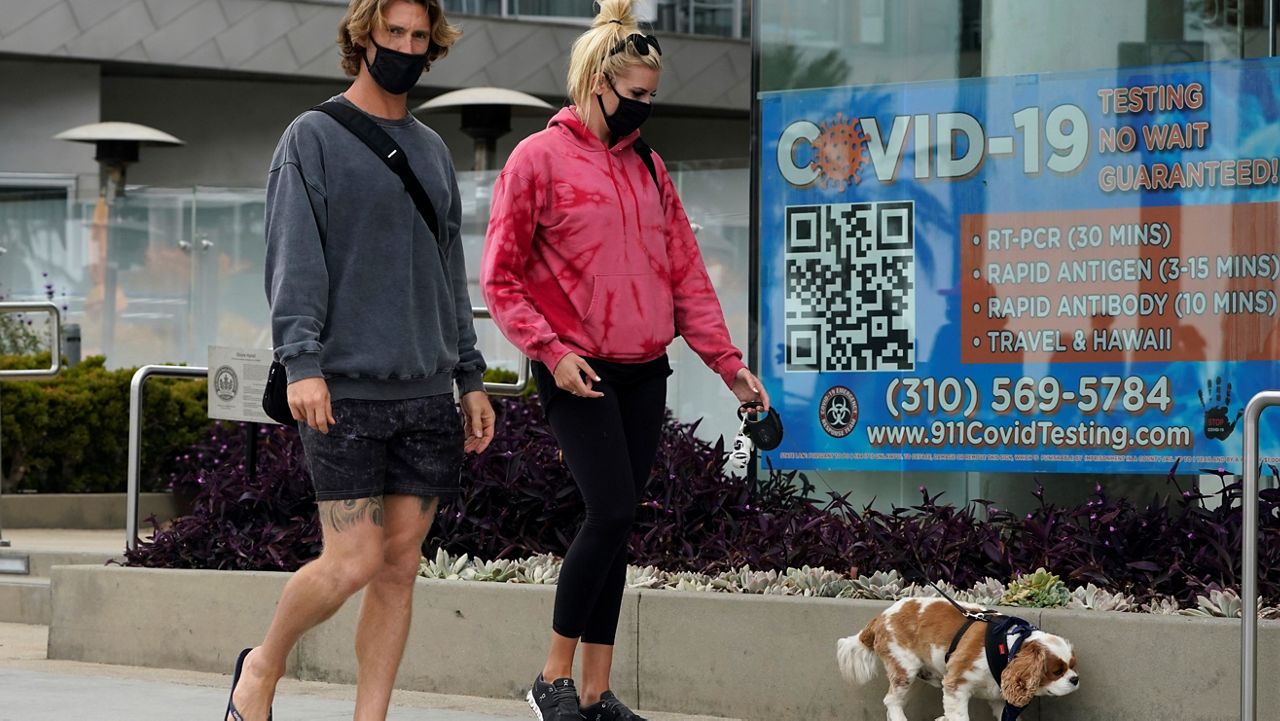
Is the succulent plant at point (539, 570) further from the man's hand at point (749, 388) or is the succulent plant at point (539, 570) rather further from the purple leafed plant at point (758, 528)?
the man's hand at point (749, 388)

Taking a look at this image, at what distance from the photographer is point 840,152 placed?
23.2ft

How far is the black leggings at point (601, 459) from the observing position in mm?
4770

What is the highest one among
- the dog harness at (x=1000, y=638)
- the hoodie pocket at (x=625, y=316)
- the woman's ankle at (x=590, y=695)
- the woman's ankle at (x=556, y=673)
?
the hoodie pocket at (x=625, y=316)

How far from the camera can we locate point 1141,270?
21.3 feet

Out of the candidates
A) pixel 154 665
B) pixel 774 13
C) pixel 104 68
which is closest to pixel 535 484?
pixel 154 665

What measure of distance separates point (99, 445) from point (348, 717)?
25.1 ft

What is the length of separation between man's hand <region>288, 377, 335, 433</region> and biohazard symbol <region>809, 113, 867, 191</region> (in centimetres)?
340

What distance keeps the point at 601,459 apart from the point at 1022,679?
4.17 feet

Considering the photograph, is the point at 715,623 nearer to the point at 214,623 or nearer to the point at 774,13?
the point at 214,623

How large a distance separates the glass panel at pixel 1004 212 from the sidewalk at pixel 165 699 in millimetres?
1865

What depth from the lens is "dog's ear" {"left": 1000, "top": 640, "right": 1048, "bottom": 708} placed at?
4828 mm

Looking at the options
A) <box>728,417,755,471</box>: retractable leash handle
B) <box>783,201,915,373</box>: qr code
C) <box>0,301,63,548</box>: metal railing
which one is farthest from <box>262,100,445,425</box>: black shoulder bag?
<box>0,301,63,548</box>: metal railing

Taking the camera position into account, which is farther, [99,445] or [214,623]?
[99,445]

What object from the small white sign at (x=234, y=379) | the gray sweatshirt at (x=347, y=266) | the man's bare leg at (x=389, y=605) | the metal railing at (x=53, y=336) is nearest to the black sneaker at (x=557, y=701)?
the man's bare leg at (x=389, y=605)
